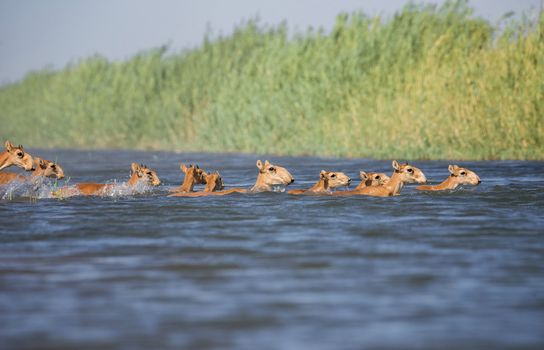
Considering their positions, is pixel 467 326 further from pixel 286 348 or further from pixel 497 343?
pixel 286 348

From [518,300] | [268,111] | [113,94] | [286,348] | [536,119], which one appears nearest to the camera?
[286,348]

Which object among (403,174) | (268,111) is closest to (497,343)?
(403,174)

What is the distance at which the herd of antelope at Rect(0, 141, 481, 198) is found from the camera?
1838 centimetres

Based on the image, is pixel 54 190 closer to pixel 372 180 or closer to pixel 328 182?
pixel 328 182

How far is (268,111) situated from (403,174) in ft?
62.9

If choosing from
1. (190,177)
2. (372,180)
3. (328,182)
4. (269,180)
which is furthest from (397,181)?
(190,177)

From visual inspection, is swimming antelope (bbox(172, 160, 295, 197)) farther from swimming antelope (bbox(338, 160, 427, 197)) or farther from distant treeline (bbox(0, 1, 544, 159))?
distant treeline (bbox(0, 1, 544, 159))

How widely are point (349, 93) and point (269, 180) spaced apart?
50.8ft

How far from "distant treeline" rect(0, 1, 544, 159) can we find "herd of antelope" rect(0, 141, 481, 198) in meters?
8.83

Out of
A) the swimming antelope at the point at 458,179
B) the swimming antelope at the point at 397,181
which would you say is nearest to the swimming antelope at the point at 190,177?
the swimming antelope at the point at 397,181

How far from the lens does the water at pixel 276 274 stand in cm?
726

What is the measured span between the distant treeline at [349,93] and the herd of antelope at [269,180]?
8828 millimetres

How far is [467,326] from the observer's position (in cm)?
740

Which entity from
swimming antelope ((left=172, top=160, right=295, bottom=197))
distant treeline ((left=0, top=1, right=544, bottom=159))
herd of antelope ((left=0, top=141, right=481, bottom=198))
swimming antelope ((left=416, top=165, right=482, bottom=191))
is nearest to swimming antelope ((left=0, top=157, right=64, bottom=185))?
herd of antelope ((left=0, top=141, right=481, bottom=198))
